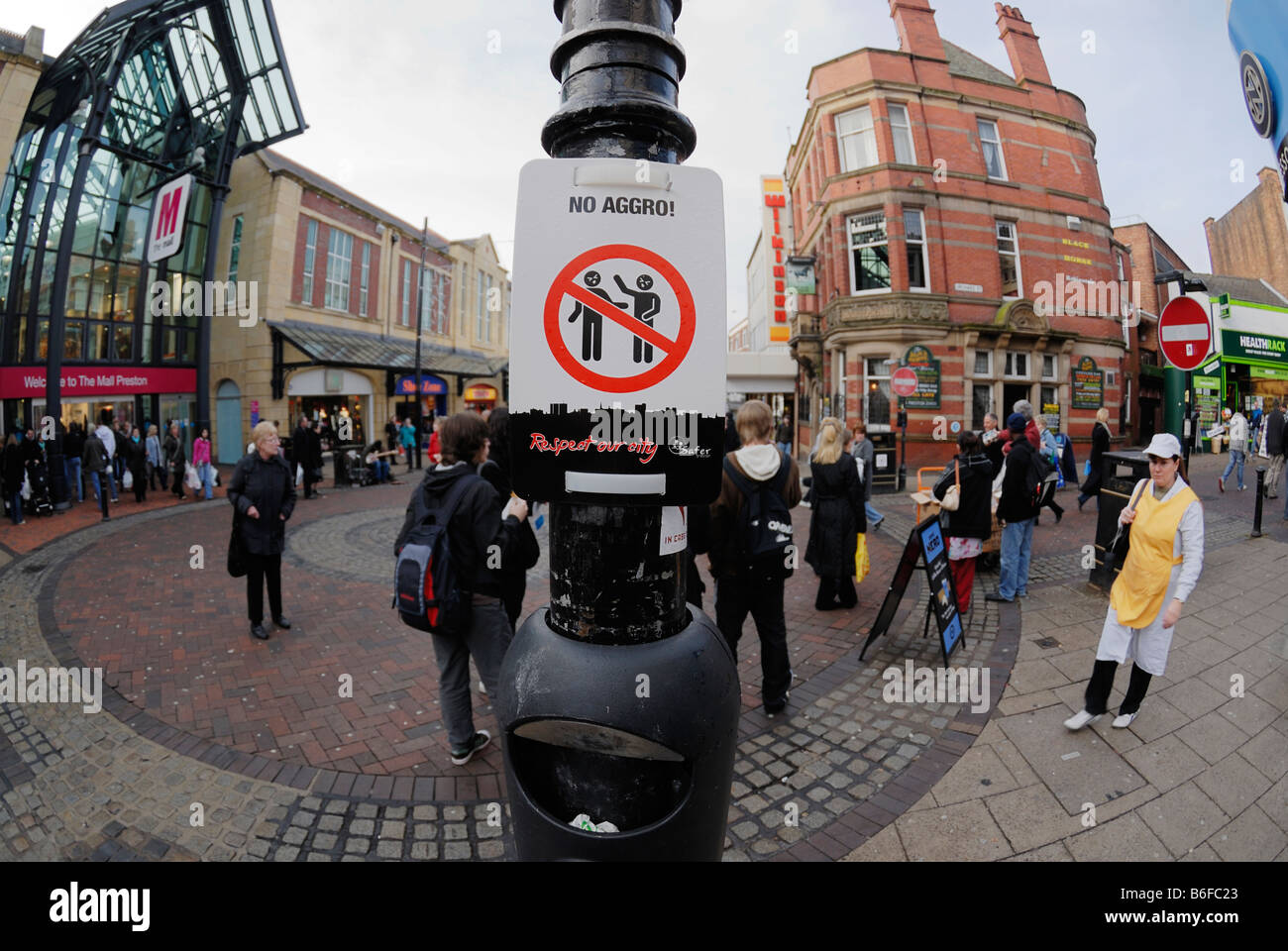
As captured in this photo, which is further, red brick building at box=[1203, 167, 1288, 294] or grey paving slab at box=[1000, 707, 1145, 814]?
red brick building at box=[1203, 167, 1288, 294]

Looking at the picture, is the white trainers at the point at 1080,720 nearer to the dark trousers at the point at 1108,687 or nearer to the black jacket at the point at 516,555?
the dark trousers at the point at 1108,687

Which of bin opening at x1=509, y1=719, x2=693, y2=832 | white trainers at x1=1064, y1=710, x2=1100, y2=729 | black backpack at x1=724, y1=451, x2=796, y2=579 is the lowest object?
white trainers at x1=1064, y1=710, x2=1100, y2=729

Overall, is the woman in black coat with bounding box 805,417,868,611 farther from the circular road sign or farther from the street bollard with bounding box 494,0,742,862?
the circular road sign

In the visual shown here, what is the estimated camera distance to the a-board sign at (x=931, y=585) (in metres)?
4.64

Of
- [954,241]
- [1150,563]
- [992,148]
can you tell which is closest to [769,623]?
[1150,563]

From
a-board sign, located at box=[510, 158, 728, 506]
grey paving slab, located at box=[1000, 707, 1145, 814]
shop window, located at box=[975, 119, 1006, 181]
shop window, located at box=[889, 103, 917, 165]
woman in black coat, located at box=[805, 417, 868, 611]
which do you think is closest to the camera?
a-board sign, located at box=[510, 158, 728, 506]

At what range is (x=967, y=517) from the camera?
560 cm

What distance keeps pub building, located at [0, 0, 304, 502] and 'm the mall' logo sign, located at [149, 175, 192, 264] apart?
0.72 metres

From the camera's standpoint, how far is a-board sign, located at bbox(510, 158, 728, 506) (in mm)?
1246

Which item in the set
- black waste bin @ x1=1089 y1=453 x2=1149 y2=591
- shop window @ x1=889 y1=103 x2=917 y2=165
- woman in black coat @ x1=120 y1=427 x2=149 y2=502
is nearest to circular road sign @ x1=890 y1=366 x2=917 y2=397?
black waste bin @ x1=1089 y1=453 x2=1149 y2=591

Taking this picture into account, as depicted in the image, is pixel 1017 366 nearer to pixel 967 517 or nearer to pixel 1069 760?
pixel 967 517

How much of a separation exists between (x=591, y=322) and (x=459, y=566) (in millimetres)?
2369
